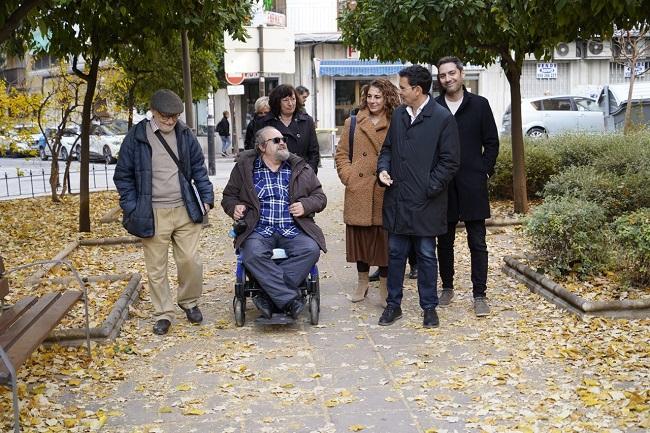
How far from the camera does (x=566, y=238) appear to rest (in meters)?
7.81

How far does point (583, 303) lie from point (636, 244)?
79 cm

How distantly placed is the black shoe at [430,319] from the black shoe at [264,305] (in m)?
1.21

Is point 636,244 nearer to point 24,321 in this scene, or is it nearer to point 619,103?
point 24,321

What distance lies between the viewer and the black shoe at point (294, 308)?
696 centimetres

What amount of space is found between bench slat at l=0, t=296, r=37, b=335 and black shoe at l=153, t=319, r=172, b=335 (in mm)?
1220

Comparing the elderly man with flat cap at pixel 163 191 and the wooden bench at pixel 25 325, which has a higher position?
the elderly man with flat cap at pixel 163 191

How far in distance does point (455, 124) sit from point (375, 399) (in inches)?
95.6

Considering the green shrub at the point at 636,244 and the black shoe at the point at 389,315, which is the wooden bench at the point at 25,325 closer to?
the black shoe at the point at 389,315

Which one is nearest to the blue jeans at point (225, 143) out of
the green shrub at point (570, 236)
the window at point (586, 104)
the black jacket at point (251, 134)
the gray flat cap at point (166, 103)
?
the window at point (586, 104)

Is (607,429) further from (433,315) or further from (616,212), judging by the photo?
(616,212)

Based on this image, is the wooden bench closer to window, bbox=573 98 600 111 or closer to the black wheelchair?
the black wheelchair

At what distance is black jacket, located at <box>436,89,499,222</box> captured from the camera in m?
7.32

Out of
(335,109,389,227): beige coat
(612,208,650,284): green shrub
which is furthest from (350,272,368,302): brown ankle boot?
(612,208,650,284): green shrub

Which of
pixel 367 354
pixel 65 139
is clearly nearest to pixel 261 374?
pixel 367 354
